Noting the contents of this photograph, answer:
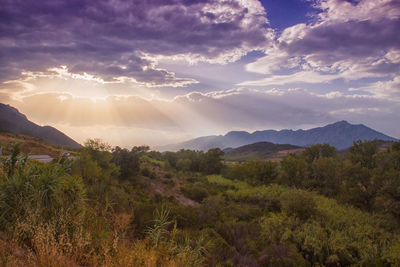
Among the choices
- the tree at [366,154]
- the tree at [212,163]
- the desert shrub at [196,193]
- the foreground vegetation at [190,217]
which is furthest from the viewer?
the tree at [212,163]

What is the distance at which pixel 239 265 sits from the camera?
7117mm

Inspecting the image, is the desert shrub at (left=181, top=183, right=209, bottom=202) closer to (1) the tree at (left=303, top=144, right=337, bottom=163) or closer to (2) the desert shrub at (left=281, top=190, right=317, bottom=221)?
(2) the desert shrub at (left=281, top=190, right=317, bottom=221)

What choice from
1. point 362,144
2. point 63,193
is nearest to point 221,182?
point 362,144

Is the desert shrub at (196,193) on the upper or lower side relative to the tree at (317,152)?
lower

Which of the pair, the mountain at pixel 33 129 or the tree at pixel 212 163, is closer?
the tree at pixel 212 163

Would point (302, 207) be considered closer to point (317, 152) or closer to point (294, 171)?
point (294, 171)

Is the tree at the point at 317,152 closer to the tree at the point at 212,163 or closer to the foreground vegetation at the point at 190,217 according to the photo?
the foreground vegetation at the point at 190,217

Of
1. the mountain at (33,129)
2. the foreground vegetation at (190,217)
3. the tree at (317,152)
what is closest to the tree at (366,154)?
the foreground vegetation at (190,217)

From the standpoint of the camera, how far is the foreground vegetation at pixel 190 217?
414 centimetres

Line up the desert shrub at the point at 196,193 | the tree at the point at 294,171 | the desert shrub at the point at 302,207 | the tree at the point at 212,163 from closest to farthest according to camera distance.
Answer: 1. the desert shrub at the point at 302,207
2. the desert shrub at the point at 196,193
3. the tree at the point at 294,171
4. the tree at the point at 212,163

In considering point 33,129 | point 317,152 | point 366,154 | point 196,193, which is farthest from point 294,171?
point 33,129

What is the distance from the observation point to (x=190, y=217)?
1109 centimetres

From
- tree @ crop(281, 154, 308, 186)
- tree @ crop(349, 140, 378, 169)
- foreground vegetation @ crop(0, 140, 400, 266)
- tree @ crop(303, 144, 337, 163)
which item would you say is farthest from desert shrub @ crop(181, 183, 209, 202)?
tree @ crop(303, 144, 337, 163)

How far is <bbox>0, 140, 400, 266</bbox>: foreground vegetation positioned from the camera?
13.6 feet
